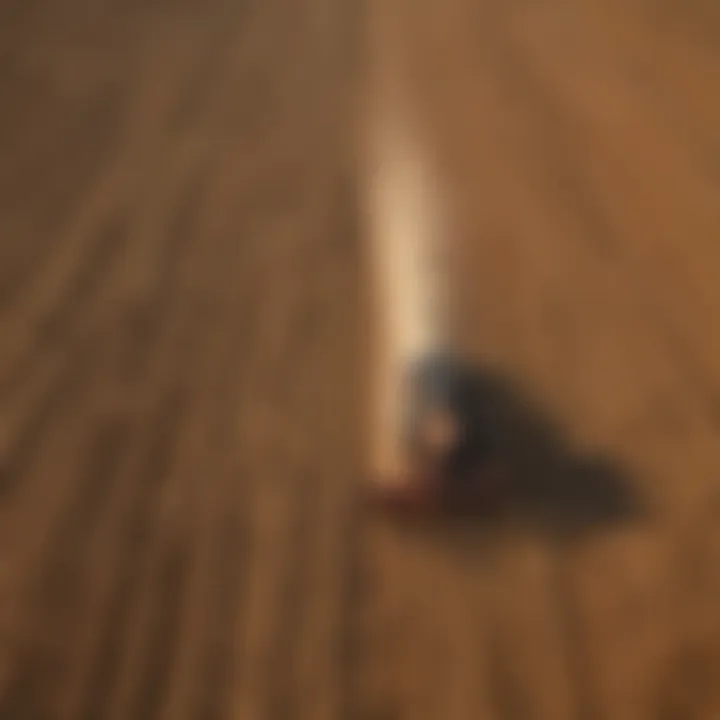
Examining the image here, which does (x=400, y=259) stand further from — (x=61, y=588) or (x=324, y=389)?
(x=61, y=588)

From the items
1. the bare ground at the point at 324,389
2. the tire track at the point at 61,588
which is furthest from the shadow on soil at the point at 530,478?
the tire track at the point at 61,588

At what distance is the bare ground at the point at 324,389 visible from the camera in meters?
0.32

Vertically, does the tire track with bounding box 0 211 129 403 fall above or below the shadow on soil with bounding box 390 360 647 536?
above

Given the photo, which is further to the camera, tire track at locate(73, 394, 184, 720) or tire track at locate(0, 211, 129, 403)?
tire track at locate(0, 211, 129, 403)

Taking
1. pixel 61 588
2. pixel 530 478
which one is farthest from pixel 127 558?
pixel 530 478

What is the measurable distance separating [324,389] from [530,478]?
8 cm

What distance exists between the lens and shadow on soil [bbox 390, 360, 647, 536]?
0.35 meters

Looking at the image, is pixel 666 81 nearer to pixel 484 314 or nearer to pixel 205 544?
pixel 484 314

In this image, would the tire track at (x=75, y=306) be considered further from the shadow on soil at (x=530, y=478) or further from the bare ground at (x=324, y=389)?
the shadow on soil at (x=530, y=478)

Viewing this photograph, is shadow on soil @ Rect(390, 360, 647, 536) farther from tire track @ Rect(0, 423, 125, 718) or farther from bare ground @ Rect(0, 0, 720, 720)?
tire track @ Rect(0, 423, 125, 718)

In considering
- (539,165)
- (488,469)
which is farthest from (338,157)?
(488,469)

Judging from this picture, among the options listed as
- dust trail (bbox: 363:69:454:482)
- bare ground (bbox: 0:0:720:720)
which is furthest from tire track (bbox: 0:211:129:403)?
dust trail (bbox: 363:69:454:482)

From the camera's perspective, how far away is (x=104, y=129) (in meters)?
0.56

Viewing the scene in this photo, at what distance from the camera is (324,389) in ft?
1.31
